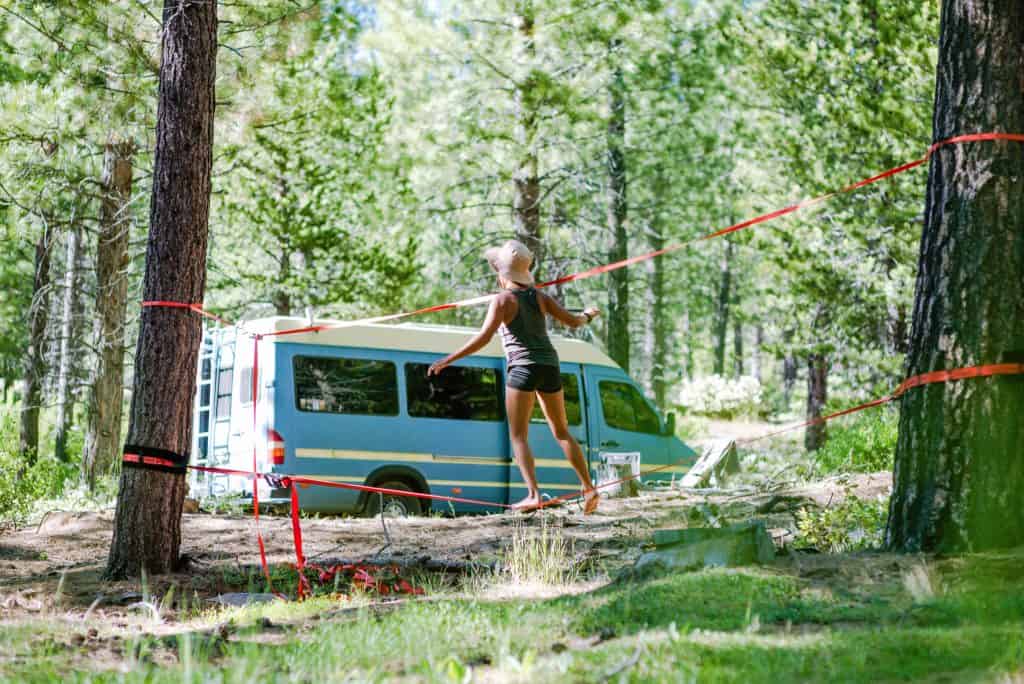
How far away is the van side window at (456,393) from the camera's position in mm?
13945

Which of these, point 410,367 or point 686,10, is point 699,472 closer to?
point 410,367

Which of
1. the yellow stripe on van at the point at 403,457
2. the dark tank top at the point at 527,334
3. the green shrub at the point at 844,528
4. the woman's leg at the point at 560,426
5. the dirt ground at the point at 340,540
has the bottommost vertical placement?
the dirt ground at the point at 340,540

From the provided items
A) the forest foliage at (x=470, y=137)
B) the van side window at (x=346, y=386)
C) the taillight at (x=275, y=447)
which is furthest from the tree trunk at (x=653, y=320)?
the taillight at (x=275, y=447)

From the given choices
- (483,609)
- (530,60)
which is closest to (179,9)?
(483,609)

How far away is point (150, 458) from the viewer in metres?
7.50

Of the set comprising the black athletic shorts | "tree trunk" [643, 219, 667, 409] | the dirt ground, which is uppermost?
"tree trunk" [643, 219, 667, 409]

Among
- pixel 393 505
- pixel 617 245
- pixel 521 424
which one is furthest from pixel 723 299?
pixel 521 424

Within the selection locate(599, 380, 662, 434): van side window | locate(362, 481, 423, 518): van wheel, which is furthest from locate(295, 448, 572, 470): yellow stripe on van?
locate(599, 380, 662, 434): van side window

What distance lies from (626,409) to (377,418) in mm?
3596

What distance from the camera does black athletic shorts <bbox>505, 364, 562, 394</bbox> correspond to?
802 centimetres

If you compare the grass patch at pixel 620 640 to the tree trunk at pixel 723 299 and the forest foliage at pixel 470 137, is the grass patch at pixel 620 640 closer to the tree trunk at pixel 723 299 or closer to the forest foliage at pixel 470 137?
the forest foliage at pixel 470 137

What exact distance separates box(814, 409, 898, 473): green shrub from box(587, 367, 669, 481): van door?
213 centimetres

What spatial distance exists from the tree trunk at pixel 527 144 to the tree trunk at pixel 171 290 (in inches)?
303

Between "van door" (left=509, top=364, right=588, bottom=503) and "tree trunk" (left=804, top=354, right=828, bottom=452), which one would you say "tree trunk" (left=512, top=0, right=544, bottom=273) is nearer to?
"van door" (left=509, top=364, right=588, bottom=503)
